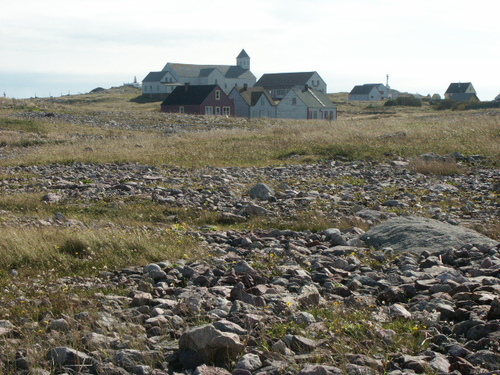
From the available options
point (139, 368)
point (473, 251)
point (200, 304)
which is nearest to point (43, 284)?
point (200, 304)

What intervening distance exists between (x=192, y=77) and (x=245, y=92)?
35360 millimetres

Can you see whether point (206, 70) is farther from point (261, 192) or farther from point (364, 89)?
point (261, 192)

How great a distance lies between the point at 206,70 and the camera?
11088 centimetres

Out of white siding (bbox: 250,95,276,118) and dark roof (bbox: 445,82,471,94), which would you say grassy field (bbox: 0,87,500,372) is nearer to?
white siding (bbox: 250,95,276,118)

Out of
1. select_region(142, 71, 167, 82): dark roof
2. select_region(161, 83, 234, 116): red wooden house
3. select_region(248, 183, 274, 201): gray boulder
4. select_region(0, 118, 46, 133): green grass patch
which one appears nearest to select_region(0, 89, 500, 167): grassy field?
select_region(0, 118, 46, 133): green grass patch

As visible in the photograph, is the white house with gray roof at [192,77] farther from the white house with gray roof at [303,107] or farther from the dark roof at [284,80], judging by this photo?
the white house with gray roof at [303,107]

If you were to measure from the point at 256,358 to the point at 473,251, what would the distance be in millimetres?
4917

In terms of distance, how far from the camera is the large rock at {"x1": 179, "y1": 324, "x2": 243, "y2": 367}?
4.75 metres

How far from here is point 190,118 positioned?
5247cm

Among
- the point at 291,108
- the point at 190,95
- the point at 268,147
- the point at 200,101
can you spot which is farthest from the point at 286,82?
the point at 268,147

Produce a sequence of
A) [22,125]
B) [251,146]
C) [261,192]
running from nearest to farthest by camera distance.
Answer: [261,192] → [251,146] → [22,125]

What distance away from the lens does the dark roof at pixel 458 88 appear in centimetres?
12638

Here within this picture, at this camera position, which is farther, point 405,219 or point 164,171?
point 164,171

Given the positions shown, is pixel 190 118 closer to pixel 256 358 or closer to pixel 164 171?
pixel 164 171
